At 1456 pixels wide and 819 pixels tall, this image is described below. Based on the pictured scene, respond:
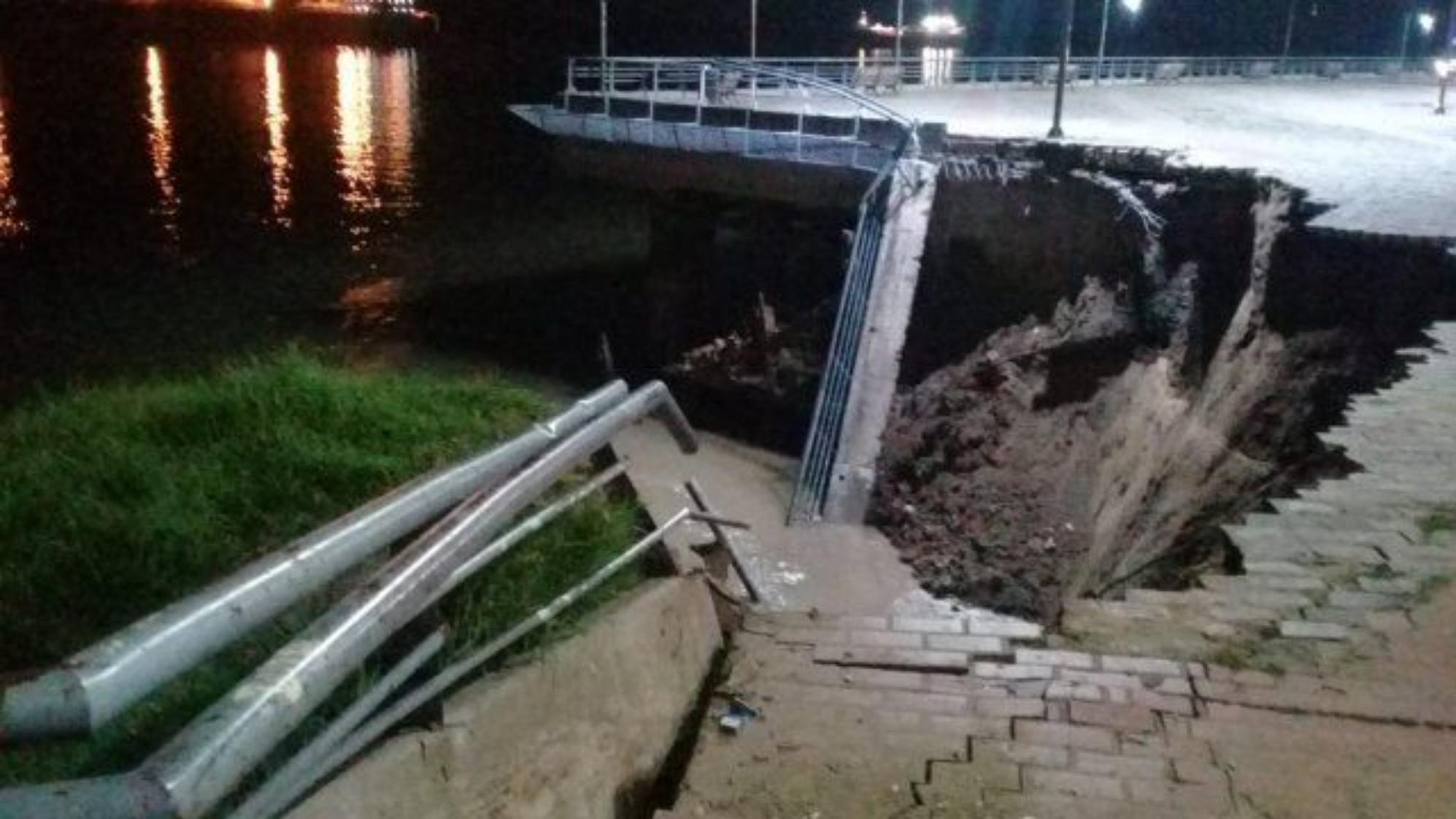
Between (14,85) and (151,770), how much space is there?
77.2 meters

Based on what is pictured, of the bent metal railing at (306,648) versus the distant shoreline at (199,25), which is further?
the distant shoreline at (199,25)

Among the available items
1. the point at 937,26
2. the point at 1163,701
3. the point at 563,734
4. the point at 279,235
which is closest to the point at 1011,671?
the point at 1163,701

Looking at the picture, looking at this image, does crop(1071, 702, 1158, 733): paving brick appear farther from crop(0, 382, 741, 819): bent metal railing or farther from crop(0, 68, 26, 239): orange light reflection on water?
crop(0, 68, 26, 239): orange light reflection on water

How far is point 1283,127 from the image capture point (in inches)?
857

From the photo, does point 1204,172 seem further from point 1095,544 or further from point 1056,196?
point 1095,544

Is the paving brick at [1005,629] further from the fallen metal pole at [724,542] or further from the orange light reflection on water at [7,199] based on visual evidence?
the orange light reflection on water at [7,199]

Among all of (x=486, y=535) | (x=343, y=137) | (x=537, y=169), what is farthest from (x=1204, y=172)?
(x=343, y=137)

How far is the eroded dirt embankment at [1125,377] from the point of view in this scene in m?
9.43

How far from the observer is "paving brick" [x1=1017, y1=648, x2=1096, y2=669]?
4.52m

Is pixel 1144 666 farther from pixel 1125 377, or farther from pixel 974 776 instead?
pixel 1125 377

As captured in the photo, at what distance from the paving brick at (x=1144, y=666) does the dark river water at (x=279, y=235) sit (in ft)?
55.7

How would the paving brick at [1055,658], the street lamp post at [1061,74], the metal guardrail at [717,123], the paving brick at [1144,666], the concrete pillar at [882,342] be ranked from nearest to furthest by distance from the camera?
the paving brick at [1144,666] < the paving brick at [1055,658] < the concrete pillar at [882,342] < the metal guardrail at [717,123] < the street lamp post at [1061,74]

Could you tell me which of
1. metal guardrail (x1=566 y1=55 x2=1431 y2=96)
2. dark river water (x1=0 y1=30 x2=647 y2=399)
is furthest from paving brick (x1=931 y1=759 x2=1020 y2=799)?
dark river water (x1=0 y1=30 x2=647 y2=399)

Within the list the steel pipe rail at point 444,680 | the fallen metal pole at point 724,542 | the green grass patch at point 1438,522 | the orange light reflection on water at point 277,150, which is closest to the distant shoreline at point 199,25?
the orange light reflection on water at point 277,150
